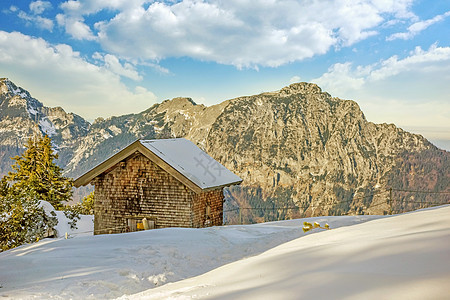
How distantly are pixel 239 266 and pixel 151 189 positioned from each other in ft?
36.6

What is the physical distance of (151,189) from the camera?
16.4 metres

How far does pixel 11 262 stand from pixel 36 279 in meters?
1.38

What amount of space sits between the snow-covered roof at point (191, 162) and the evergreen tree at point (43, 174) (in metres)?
16.3

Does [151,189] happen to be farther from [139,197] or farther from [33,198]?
[33,198]

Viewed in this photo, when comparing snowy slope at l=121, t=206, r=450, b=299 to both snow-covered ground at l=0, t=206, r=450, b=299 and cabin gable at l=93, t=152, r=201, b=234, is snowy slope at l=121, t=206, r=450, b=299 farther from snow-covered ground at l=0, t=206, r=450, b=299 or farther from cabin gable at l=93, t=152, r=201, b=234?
cabin gable at l=93, t=152, r=201, b=234

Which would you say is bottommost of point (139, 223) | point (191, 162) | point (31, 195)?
point (139, 223)

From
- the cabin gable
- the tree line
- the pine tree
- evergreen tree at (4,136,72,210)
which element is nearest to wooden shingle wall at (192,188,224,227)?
the cabin gable

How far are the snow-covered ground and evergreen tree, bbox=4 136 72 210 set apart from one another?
23.9 meters

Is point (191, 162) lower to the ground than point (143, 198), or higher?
higher

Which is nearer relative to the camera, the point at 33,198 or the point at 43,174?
the point at 33,198

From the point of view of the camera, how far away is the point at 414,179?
174 m

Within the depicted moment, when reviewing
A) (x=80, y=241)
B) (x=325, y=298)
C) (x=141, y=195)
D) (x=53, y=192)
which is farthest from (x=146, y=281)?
(x=53, y=192)

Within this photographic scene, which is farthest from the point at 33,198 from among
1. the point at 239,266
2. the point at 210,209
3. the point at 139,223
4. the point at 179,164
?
the point at 239,266

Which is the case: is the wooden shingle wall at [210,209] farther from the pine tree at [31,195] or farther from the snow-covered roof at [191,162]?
the pine tree at [31,195]
